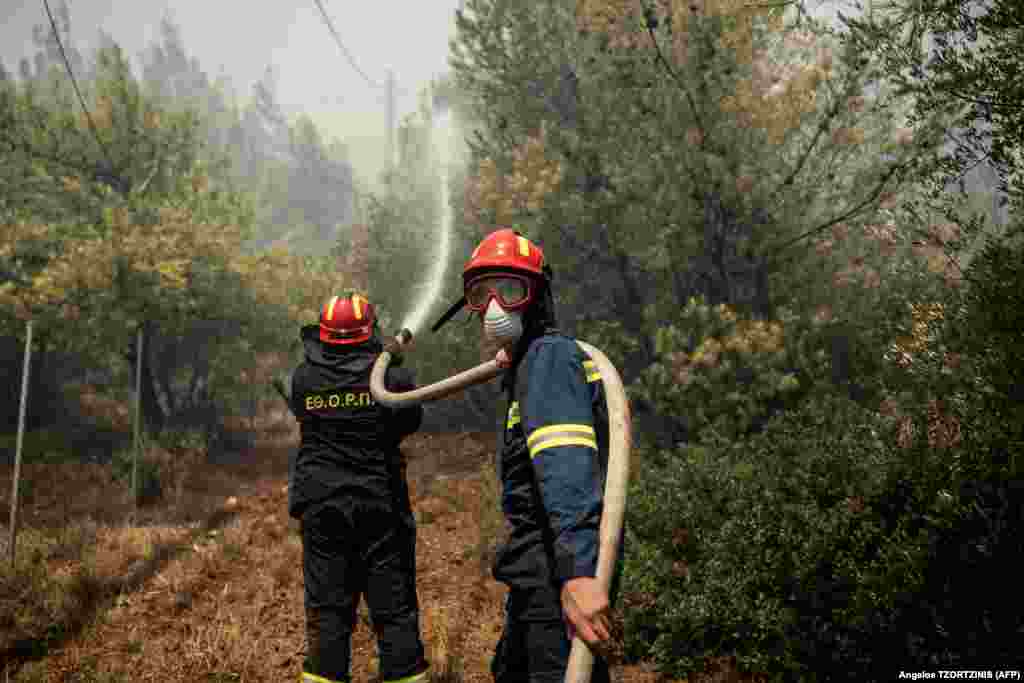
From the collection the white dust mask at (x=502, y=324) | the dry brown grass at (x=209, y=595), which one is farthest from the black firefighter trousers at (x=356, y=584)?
the white dust mask at (x=502, y=324)

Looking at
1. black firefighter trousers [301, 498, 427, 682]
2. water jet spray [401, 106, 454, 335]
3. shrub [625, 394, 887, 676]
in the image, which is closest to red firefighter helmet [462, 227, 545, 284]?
black firefighter trousers [301, 498, 427, 682]

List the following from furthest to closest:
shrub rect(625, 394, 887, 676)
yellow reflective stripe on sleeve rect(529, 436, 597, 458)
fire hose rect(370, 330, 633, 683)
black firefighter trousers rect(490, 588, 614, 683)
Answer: shrub rect(625, 394, 887, 676)
black firefighter trousers rect(490, 588, 614, 683)
yellow reflective stripe on sleeve rect(529, 436, 597, 458)
fire hose rect(370, 330, 633, 683)

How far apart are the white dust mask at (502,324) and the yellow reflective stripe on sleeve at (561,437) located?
0.46 m

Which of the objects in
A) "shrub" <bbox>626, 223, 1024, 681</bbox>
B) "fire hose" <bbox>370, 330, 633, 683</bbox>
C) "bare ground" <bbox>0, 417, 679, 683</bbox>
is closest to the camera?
"fire hose" <bbox>370, 330, 633, 683</bbox>

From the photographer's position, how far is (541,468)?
2.11 m

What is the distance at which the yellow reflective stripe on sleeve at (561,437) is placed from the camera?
213 centimetres

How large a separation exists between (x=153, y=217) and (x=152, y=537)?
33.8ft

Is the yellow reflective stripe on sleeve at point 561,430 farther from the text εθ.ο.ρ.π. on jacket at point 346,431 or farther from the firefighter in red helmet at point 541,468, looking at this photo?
the text εθ.ο.ρ.π. on jacket at point 346,431

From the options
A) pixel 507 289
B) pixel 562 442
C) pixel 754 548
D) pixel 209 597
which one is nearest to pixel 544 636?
pixel 562 442

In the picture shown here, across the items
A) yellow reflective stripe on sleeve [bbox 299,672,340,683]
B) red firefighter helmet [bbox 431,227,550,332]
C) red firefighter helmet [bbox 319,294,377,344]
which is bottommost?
yellow reflective stripe on sleeve [bbox 299,672,340,683]

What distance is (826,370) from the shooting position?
8914mm

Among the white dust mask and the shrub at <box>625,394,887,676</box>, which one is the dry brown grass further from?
the white dust mask

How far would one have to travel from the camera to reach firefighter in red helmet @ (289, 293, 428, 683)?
11.2 feet

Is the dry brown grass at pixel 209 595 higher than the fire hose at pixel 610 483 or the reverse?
the reverse
